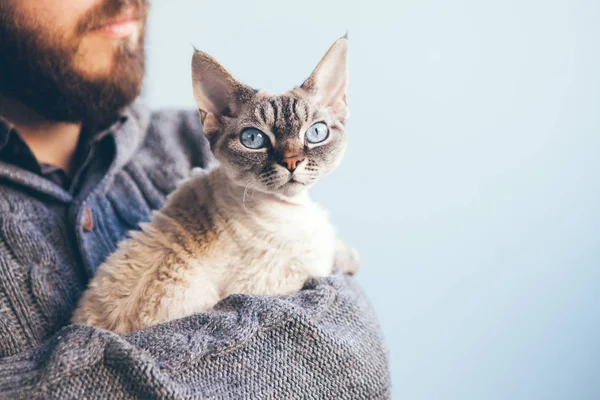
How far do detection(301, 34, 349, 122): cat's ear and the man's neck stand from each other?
87cm

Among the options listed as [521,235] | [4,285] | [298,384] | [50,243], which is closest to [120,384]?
[298,384]

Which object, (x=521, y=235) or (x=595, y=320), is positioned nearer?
(x=595, y=320)

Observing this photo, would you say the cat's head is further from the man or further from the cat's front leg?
the cat's front leg

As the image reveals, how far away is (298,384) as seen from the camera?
0.89 metres

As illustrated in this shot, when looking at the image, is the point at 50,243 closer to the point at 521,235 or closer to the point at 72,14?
the point at 72,14

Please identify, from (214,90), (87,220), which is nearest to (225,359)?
(214,90)

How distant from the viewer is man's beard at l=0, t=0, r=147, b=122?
4.14 ft

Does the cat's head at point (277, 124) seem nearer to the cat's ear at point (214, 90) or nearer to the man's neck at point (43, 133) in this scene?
the cat's ear at point (214, 90)

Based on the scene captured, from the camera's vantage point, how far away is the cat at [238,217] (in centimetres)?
92

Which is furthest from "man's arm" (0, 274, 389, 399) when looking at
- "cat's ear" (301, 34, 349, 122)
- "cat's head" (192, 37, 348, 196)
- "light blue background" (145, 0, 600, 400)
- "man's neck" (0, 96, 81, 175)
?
"man's neck" (0, 96, 81, 175)

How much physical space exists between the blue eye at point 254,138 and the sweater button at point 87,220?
576 mm

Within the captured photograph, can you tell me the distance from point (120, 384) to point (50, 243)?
1.77 ft

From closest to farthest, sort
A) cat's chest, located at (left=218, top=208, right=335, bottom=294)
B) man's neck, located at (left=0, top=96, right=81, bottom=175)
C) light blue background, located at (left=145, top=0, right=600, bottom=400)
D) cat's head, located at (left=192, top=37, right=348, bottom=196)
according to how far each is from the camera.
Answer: cat's head, located at (left=192, top=37, right=348, bottom=196)
cat's chest, located at (left=218, top=208, right=335, bottom=294)
light blue background, located at (left=145, top=0, right=600, bottom=400)
man's neck, located at (left=0, top=96, right=81, bottom=175)

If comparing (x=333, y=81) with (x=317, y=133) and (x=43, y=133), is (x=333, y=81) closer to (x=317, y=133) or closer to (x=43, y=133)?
(x=317, y=133)
